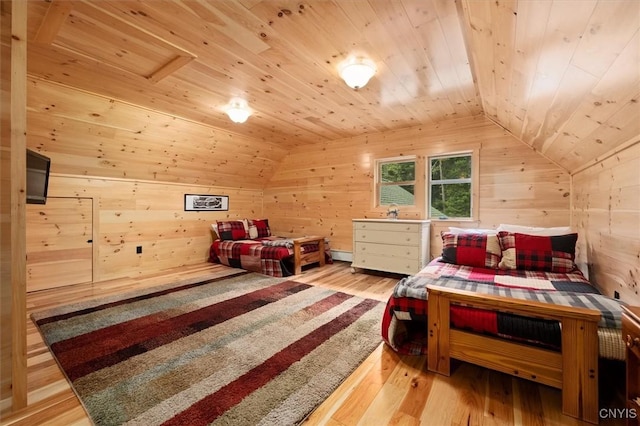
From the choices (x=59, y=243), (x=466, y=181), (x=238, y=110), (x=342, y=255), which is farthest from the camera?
(x=342, y=255)

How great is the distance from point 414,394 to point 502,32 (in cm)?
198

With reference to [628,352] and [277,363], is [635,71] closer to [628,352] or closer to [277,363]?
[628,352]

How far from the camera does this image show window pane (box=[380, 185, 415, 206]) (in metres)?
4.21

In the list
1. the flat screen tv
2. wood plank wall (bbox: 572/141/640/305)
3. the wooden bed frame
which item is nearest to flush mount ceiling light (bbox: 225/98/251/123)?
the flat screen tv

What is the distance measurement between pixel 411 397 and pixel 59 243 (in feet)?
13.8

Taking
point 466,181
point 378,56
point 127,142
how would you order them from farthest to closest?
1. point 466,181
2. point 127,142
3. point 378,56

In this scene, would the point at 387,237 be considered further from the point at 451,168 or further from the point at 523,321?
the point at 523,321

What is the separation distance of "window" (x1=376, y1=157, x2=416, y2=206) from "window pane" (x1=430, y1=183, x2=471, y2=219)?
0.32 metres

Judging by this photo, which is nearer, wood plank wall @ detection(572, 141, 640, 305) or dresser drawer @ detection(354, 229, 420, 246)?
wood plank wall @ detection(572, 141, 640, 305)

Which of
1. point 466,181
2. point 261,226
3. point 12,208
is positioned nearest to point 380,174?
point 466,181

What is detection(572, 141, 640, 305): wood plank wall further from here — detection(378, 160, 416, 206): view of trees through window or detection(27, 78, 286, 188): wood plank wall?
detection(27, 78, 286, 188): wood plank wall

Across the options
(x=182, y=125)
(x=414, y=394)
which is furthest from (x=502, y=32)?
(x=182, y=125)

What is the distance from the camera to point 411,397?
1.46 meters

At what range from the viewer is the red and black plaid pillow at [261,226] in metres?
5.33
